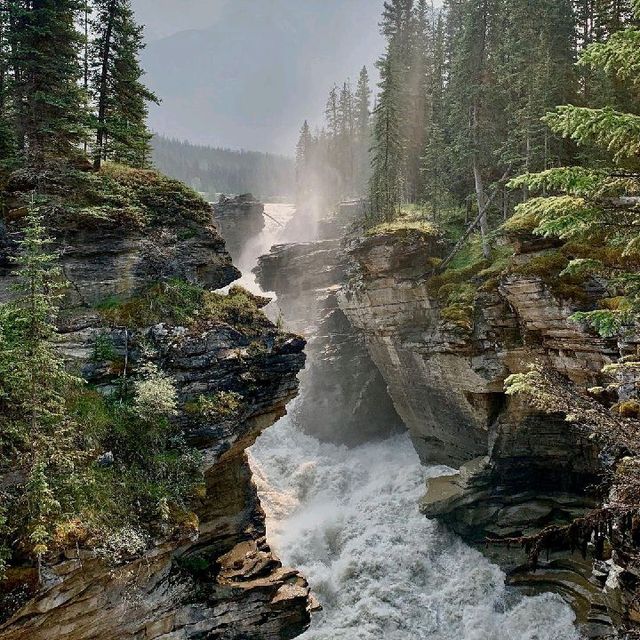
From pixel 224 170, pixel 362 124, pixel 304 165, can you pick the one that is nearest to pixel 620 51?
pixel 362 124

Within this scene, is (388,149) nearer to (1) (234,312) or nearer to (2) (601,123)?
(1) (234,312)

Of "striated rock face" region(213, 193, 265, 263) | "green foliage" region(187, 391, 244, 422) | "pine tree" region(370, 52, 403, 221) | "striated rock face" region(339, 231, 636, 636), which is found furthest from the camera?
"striated rock face" region(213, 193, 265, 263)

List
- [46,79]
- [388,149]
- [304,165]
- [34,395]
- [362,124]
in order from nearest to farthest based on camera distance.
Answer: [34,395]
[46,79]
[388,149]
[362,124]
[304,165]

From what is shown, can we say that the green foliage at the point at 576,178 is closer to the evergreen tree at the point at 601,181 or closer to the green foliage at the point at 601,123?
the evergreen tree at the point at 601,181

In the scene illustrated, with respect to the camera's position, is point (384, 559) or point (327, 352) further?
point (327, 352)

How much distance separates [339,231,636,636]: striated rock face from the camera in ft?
62.7

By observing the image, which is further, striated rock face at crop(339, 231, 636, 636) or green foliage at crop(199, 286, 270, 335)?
striated rock face at crop(339, 231, 636, 636)

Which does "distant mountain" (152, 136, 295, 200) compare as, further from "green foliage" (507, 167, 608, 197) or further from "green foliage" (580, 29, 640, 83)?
"green foliage" (507, 167, 608, 197)

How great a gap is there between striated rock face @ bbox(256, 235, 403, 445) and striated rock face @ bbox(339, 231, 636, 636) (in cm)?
469

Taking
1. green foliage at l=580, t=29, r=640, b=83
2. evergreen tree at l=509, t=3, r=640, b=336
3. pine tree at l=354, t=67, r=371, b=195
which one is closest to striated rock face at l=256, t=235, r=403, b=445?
evergreen tree at l=509, t=3, r=640, b=336

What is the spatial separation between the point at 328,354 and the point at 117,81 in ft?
71.8

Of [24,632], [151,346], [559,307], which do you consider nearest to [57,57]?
[151,346]

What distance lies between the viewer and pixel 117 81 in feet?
69.8

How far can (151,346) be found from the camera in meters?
16.0
